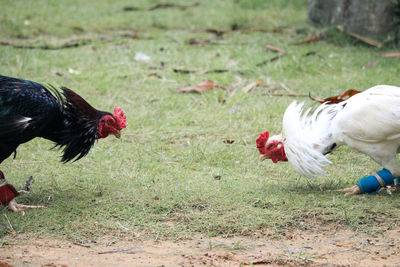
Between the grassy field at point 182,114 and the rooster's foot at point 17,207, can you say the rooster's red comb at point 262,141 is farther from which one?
the rooster's foot at point 17,207

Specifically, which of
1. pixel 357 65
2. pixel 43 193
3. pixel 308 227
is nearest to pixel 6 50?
pixel 43 193

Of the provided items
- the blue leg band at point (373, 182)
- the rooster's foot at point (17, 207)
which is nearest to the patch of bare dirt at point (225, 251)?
the rooster's foot at point (17, 207)

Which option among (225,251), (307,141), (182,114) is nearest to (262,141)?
(307,141)

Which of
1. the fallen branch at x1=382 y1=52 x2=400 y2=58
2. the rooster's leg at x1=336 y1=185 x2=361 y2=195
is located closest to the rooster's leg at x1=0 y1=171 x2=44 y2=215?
the rooster's leg at x1=336 y1=185 x2=361 y2=195

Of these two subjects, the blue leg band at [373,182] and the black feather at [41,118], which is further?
the blue leg band at [373,182]

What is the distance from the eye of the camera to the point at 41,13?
409 inches

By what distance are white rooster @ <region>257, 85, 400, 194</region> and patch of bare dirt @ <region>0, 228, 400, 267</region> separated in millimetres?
708

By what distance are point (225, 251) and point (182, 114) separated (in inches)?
121

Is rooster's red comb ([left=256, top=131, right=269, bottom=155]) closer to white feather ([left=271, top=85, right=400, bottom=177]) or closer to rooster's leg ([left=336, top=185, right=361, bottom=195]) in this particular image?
white feather ([left=271, top=85, right=400, bottom=177])

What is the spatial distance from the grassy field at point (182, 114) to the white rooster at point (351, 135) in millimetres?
223

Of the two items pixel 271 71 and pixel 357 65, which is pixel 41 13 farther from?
pixel 357 65

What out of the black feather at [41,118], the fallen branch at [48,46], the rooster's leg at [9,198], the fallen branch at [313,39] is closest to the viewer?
the black feather at [41,118]

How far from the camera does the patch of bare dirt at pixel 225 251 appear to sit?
10.9ft

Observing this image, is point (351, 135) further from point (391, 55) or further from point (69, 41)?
point (69, 41)
